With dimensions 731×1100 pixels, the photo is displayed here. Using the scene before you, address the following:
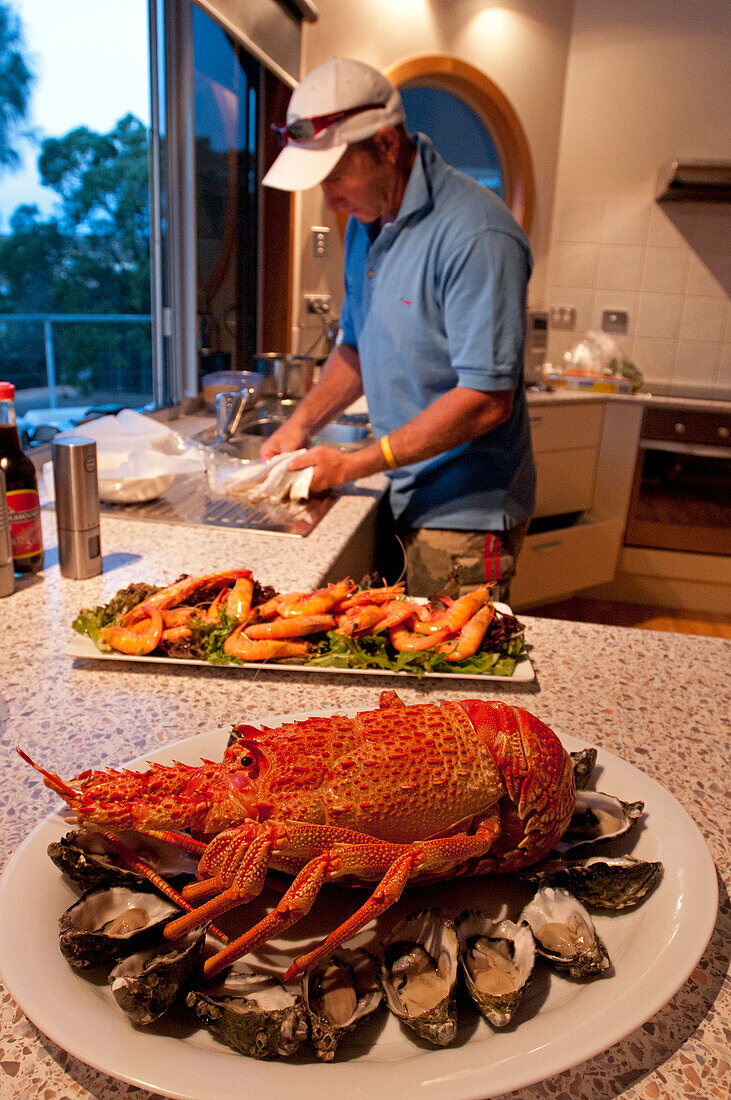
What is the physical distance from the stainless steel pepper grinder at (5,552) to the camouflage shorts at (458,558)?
1.07 m

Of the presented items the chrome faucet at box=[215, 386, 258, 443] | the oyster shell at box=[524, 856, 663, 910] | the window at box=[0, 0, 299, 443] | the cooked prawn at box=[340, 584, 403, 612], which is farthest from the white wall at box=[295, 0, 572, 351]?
the oyster shell at box=[524, 856, 663, 910]

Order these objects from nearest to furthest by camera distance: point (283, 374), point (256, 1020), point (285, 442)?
point (256, 1020) < point (285, 442) < point (283, 374)

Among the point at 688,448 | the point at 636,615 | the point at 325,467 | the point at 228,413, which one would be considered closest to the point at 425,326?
the point at 325,467

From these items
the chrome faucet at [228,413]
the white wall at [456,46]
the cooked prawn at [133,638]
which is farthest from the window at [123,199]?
the cooked prawn at [133,638]

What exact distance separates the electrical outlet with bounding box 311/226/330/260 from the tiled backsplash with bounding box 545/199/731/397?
4.51 feet

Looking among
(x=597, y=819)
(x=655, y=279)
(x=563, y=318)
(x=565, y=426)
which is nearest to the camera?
(x=597, y=819)

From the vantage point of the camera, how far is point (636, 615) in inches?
169

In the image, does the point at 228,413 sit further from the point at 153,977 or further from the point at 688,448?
the point at 688,448

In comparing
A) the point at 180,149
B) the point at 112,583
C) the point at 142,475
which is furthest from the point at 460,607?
the point at 180,149

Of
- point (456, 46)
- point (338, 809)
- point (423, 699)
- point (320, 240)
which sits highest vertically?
point (456, 46)

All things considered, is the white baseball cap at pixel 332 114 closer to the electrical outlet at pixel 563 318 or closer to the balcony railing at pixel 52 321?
the balcony railing at pixel 52 321

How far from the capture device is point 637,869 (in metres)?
0.64

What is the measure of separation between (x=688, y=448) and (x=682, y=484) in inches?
7.9

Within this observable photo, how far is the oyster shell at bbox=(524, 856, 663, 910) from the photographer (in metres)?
0.64
